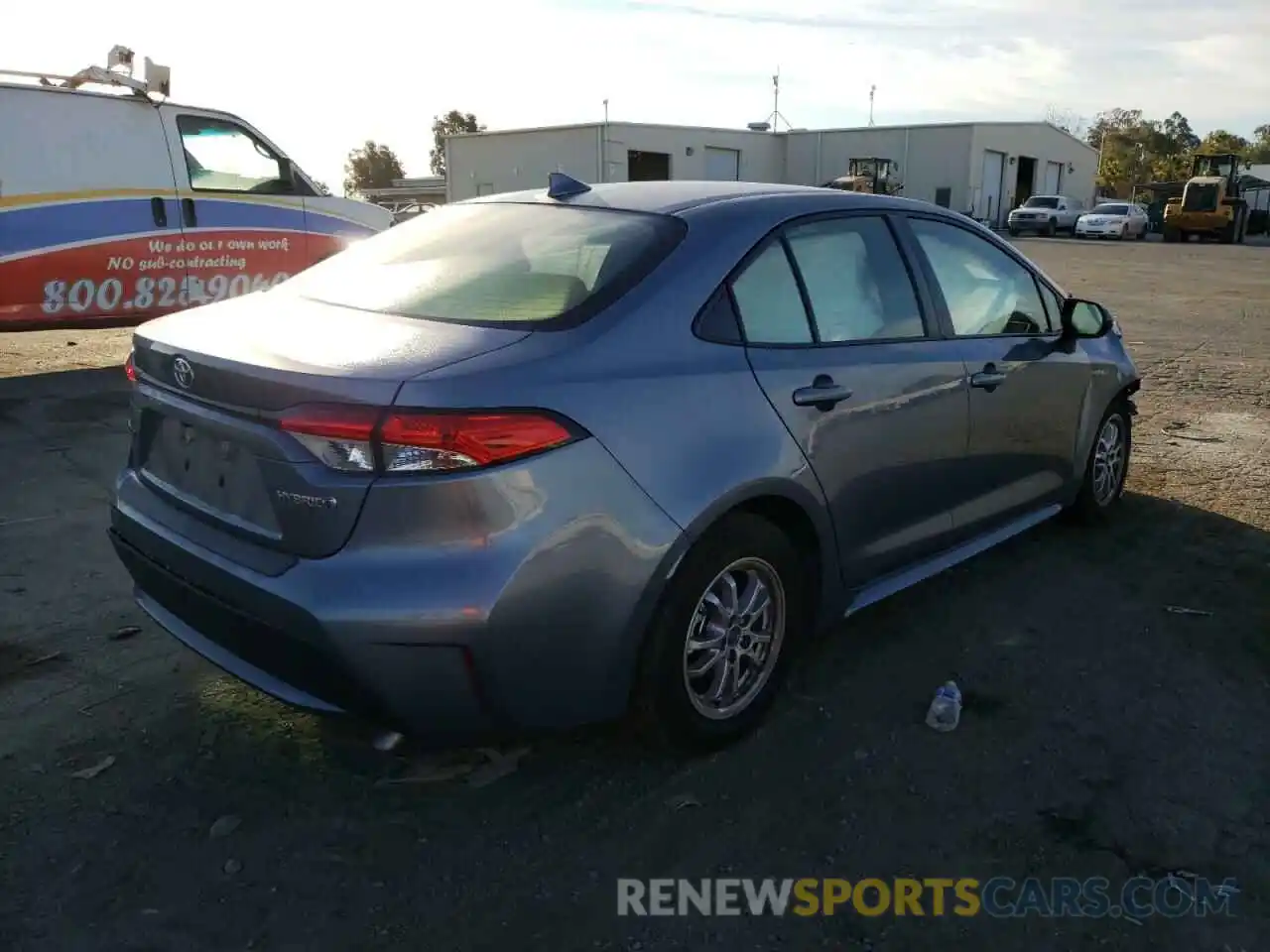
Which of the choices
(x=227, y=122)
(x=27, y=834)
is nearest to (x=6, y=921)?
(x=27, y=834)

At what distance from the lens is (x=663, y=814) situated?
112 inches

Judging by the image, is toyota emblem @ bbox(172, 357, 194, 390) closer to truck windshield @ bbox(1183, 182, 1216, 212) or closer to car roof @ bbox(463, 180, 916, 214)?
car roof @ bbox(463, 180, 916, 214)

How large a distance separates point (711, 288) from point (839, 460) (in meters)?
0.69

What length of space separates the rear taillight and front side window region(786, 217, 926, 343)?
1297 mm

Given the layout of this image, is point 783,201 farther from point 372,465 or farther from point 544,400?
point 372,465

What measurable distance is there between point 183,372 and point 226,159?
23.8 ft

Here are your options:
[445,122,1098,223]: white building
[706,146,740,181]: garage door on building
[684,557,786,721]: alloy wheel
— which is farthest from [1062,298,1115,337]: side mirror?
[706,146,740,181]: garage door on building

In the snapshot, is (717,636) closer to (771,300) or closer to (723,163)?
(771,300)

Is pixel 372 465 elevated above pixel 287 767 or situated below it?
above

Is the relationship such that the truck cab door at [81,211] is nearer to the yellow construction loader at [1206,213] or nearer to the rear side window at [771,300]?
the rear side window at [771,300]

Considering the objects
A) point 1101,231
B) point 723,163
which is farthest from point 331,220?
point 723,163

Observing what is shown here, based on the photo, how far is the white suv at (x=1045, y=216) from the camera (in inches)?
1689

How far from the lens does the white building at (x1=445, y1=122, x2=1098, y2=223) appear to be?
4506 cm

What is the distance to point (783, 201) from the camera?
3.45 metres
